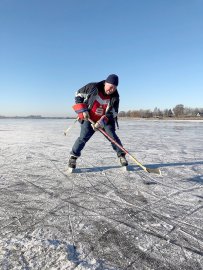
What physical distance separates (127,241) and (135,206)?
0.77 metres

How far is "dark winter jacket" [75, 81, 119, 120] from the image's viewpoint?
4.20m

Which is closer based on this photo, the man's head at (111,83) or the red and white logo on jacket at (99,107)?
the man's head at (111,83)

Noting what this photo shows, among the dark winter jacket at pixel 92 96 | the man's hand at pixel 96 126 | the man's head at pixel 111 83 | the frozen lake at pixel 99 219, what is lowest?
the frozen lake at pixel 99 219

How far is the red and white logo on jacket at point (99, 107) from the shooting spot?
4.27 m

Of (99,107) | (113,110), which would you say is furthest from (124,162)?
(99,107)

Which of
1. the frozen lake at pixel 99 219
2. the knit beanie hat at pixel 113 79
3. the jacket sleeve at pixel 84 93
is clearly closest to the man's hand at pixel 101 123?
the jacket sleeve at pixel 84 93

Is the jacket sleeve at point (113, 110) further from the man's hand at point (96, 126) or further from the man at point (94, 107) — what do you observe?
the man's hand at point (96, 126)

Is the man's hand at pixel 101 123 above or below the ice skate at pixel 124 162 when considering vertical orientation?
above

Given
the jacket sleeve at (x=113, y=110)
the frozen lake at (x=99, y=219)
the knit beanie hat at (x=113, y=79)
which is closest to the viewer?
the frozen lake at (x=99, y=219)

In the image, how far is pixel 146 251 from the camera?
1.85m

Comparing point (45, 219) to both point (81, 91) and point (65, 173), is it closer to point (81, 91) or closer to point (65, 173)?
point (65, 173)

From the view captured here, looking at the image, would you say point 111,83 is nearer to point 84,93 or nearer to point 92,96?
point 92,96

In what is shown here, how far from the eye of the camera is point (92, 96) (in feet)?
13.8

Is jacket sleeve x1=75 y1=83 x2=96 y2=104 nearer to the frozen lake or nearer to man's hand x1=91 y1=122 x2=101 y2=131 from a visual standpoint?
man's hand x1=91 y1=122 x2=101 y2=131
